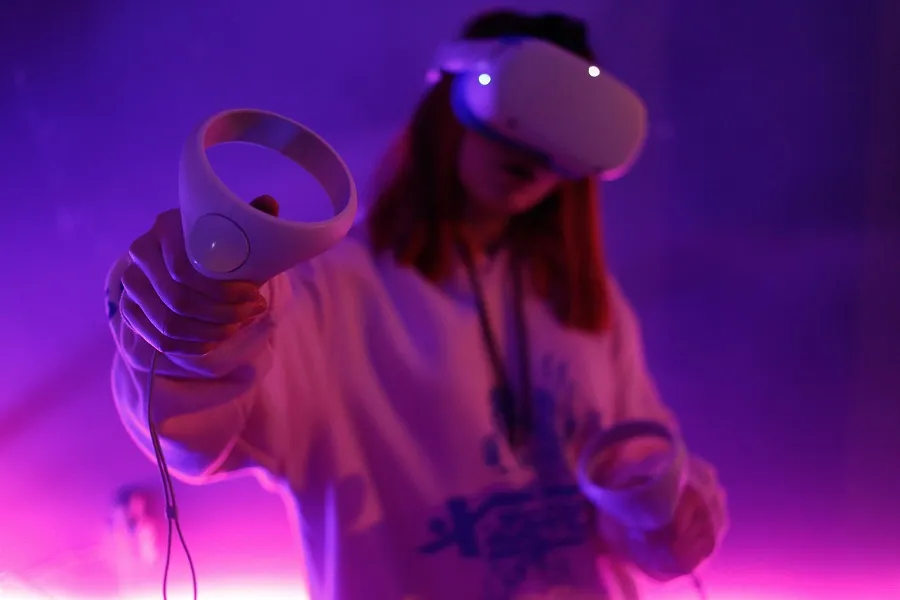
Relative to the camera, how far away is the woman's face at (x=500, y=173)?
657 millimetres

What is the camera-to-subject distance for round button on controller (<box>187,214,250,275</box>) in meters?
0.32

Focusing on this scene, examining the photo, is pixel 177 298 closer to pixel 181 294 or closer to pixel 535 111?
pixel 181 294

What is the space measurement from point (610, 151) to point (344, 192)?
34 centimetres

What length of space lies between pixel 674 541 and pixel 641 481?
0.09m

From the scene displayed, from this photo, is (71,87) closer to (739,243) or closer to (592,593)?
(592,593)

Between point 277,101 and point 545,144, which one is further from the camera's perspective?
point 277,101

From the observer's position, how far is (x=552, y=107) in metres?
0.60

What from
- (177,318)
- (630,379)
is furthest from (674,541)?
(177,318)

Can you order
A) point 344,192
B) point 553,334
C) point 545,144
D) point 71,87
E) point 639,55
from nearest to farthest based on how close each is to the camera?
point 344,192 < point 545,144 < point 553,334 < point 71,87 < point 639,55

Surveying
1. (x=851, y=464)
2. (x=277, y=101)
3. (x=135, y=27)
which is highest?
(x=135, y=27)

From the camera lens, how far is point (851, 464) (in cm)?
115

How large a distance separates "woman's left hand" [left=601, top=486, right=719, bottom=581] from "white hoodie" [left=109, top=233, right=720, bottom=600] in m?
0.04

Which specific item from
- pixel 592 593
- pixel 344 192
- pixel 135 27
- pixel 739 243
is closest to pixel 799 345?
pixel 739 243

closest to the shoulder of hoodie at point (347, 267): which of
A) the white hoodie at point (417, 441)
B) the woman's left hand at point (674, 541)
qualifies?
the white hoodie at point (417, 441)
